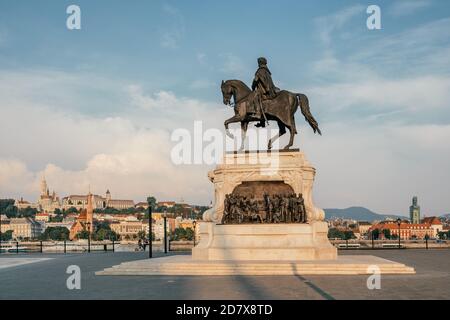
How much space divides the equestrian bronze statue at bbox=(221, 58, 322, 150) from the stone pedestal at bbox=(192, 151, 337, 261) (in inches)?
39.8

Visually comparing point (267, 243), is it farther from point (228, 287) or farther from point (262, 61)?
point (228, 287)

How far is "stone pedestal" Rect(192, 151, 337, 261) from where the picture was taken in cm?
2466

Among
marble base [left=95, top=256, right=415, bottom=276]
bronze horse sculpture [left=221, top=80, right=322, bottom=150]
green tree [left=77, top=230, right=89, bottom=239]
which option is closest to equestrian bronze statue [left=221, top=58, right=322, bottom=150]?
bronze horse sculpture [left=221, top=80, right=322, bottom=150]

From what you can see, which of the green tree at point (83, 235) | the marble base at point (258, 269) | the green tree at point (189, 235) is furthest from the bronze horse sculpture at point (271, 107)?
the green tree at point (83, 235)

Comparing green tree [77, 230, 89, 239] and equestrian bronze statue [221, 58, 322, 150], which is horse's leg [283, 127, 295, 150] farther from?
green tree [77, 230, 89, 239]

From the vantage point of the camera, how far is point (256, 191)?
26.6m

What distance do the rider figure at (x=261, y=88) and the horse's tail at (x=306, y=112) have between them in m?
1.10

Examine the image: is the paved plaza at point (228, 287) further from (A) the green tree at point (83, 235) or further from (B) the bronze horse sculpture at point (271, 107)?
(A) the green tree at point (83, 235)

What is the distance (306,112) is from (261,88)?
6.83 feet

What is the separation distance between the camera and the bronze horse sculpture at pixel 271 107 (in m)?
27.3
